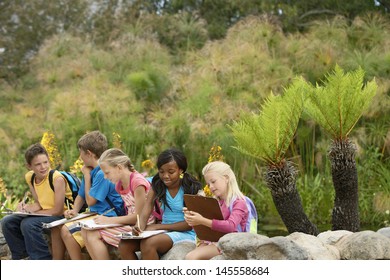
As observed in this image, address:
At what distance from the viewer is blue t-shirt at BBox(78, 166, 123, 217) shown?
5.77 m

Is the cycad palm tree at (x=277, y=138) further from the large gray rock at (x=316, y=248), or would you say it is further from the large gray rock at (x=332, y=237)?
the large gray rock at (x=316, y=248)

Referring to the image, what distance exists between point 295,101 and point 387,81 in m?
4.37

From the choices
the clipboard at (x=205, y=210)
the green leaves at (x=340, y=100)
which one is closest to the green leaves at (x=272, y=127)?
the green leaves at (x=340, y=100)

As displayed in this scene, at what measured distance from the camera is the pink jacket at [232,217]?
5.10 m

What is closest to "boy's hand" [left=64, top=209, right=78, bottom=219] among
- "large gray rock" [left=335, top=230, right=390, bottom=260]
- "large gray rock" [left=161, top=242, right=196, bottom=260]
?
"large gray rock" [left=161, top=242, right=196, bottom=260]

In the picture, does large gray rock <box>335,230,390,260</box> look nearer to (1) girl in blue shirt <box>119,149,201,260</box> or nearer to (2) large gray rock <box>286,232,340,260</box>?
(2) large gray rock <box>286,232,340,260</box>

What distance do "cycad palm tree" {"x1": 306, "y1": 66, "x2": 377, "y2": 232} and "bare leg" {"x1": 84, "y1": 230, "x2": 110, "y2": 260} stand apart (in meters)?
2.01

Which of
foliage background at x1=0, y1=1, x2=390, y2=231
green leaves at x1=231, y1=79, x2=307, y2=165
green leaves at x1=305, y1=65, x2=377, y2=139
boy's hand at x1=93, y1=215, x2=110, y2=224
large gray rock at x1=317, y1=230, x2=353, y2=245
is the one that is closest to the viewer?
boy's hand at x1=93, y1=215, x2=110, y2=224

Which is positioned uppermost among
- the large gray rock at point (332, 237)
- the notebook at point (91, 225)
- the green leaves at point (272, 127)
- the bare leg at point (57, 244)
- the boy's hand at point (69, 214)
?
the green leaves at point (272, 127)

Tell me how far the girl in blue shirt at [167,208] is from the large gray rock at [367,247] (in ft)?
3.48

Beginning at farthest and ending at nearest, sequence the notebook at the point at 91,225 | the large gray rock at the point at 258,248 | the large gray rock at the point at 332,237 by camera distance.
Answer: the large gray rock at the point at 332,237, the notebook at the point at 91,225, the large gray rock at the point at 258,248

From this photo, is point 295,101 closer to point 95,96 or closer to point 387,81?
point 387,81

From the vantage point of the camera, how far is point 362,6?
668 inches
